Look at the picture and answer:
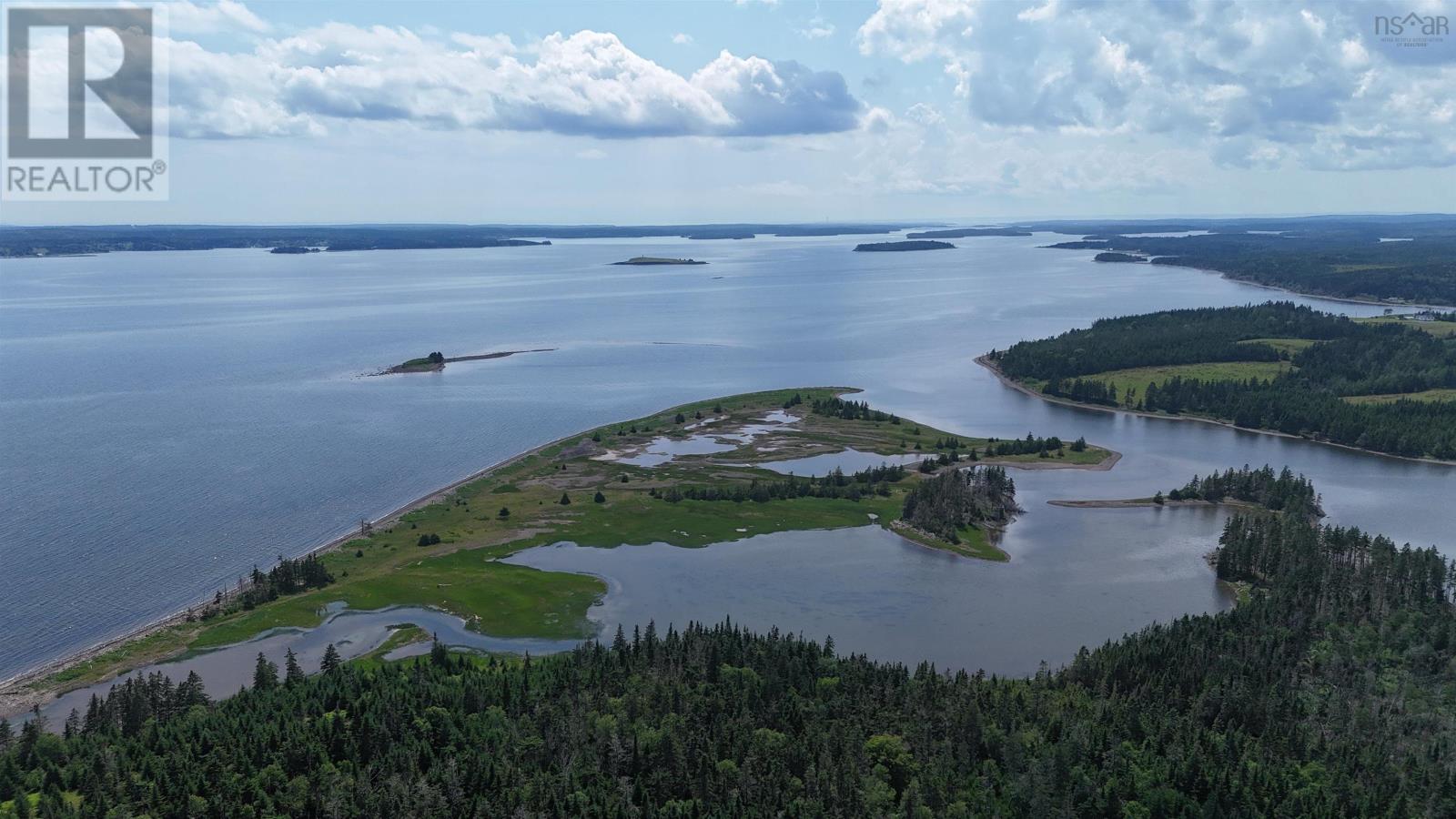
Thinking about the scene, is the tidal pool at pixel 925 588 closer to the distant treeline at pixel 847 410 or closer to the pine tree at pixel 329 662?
the pine tree at pixel 329 662

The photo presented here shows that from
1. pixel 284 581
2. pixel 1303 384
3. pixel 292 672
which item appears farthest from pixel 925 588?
pixel 1303 384

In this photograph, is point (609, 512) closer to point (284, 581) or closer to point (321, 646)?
point (284, 581)

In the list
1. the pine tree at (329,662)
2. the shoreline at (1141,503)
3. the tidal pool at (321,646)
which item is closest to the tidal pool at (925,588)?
the shoreline at (1141,503)

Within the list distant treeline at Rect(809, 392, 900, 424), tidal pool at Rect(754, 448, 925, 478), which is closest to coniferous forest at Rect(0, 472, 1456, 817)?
tidal pool at Rect(754, 448, 925, 478)

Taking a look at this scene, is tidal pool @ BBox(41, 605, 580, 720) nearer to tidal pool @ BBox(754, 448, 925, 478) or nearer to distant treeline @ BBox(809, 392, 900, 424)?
tidal pool @ BBox(754, 448, 925, 478)

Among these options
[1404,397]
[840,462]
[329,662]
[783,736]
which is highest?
[1404,397]

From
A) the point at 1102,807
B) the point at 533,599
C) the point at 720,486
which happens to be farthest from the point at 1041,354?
the point at 1102,807
